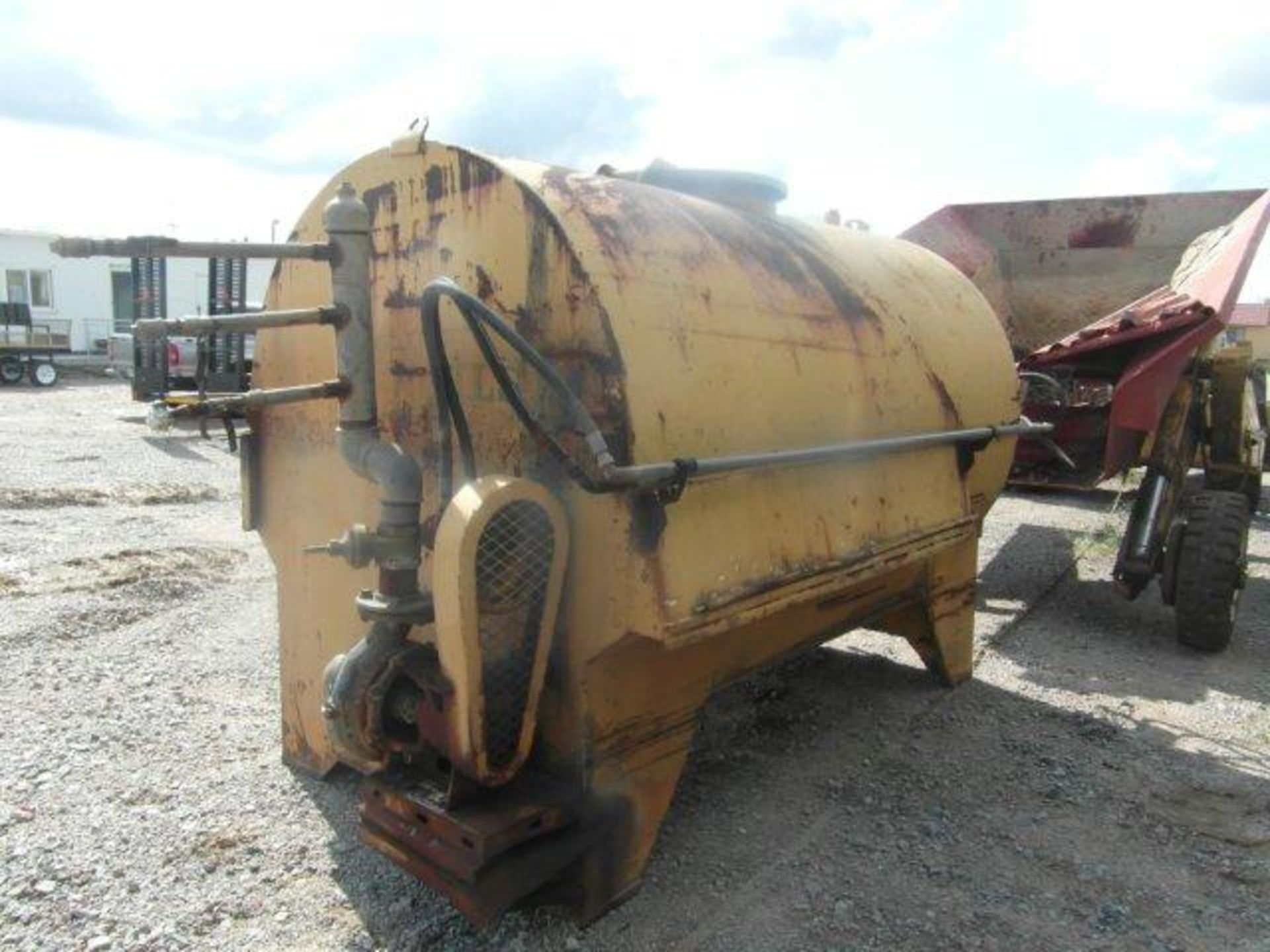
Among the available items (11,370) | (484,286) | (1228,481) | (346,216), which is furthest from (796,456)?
(11,370)

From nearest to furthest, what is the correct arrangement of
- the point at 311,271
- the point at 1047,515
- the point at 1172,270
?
the point at 311,271 → the point at 1172,270 → the point at 1047,515

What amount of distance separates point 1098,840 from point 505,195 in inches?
105

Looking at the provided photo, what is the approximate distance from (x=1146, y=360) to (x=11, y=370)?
23251 millimetres

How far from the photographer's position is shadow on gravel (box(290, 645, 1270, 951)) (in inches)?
106

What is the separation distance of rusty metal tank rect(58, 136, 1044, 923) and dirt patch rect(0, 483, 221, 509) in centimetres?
608

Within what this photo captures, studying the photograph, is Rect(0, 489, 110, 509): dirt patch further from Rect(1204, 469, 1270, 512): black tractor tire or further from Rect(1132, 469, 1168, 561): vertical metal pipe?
Rect(1204, 469, 1270, 512): black tractor tire

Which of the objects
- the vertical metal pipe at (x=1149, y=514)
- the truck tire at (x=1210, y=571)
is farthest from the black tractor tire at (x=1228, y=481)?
the truck tire at (x=1210, y=571)

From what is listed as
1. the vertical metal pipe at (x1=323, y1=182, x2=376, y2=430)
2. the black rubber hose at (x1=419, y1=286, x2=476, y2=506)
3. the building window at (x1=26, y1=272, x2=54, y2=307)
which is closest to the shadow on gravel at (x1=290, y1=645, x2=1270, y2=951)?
the black rubber hose at (x1=419, y1=286, x2=476, y2=506)

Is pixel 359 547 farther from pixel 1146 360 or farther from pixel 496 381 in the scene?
pixel 1146 360

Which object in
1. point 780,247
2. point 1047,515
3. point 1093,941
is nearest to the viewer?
point 1093,941

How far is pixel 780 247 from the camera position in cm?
322

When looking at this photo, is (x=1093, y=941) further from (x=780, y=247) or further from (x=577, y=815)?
(x=780, y=247)

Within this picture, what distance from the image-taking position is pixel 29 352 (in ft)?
A: 72.0

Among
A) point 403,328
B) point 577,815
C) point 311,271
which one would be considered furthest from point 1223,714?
point 311,271
